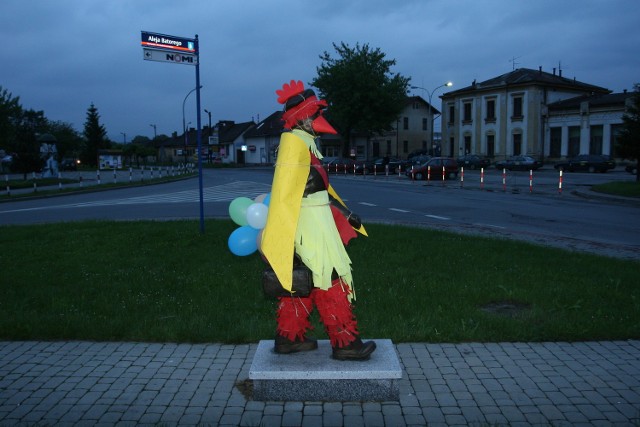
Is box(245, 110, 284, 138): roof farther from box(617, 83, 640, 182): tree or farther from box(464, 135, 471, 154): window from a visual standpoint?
box(617, 83, 640, 182): tree

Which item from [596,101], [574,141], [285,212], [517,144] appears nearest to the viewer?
[285,212]

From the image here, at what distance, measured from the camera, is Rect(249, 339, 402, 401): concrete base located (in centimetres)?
386

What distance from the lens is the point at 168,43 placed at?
30.6 ft

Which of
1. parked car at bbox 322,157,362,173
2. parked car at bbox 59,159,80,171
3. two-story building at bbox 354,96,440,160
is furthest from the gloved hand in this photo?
two-story building at bbox 354,96,440,160

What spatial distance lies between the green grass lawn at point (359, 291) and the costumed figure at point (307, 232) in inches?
46.1

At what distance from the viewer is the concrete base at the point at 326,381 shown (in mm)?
3855

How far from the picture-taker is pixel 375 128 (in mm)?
58406

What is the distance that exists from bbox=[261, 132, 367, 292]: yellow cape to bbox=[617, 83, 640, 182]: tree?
79.0 feet

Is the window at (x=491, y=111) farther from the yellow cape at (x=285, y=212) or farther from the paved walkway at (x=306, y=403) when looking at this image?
the yellow cape at (x=285, y=212)

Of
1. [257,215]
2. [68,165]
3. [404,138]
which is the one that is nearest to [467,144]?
[404,138]

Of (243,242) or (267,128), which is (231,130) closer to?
(267,128)

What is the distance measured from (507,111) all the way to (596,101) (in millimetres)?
8519

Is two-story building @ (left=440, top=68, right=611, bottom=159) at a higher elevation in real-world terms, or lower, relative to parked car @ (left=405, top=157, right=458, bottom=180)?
higher

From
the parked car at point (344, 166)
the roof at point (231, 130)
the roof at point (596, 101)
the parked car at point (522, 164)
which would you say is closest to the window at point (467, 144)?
the roof at point (596, 101)
